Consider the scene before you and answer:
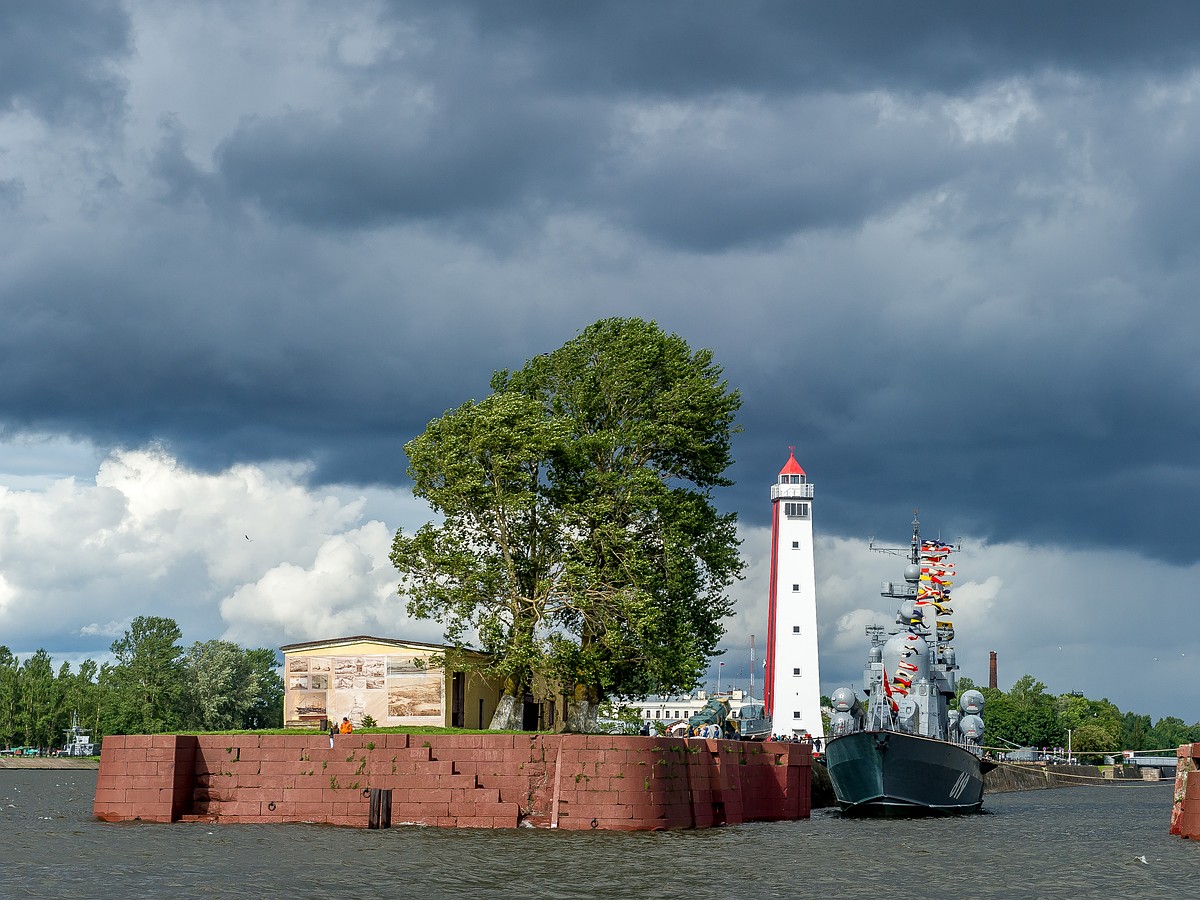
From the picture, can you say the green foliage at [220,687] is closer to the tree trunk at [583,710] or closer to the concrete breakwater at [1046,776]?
the concrete breakwater at [1046,776]

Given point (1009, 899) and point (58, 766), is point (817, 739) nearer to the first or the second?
point (1009, 899)

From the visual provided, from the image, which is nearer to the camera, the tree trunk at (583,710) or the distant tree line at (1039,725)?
the tree trunk at (583,710)

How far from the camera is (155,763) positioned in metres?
43.2

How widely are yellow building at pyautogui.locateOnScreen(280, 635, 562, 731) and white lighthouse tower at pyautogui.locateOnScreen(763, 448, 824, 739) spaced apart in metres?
43.6

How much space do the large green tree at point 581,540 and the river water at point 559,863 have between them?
8819 millimetres

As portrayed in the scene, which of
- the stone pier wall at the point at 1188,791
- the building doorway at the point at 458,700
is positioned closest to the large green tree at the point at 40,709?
the building doorway at the point at 458,700

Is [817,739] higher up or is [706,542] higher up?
[706,542]

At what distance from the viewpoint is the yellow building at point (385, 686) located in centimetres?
5525

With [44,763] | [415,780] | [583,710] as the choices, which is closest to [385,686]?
[583,710]

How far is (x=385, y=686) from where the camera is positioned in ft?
183

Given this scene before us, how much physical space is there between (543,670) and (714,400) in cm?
1359

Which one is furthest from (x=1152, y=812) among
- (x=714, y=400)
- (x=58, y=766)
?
(x=58, y=766)

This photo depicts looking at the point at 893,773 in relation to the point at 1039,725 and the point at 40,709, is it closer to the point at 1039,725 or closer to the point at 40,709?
the point at 40,709

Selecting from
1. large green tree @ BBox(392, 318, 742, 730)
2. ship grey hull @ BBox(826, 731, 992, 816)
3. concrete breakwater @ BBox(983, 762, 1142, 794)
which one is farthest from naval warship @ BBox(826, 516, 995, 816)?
concrete breakwater @ BBox(983, 762, 1142, 794)
